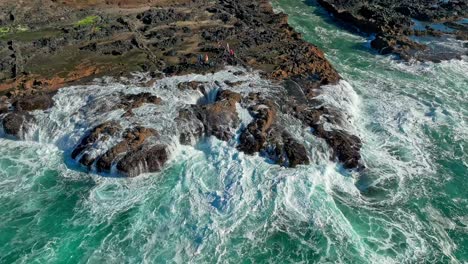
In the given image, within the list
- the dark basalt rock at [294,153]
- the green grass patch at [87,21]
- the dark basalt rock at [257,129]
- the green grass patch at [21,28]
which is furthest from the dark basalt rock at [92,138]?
the green grass patch at [21,28]

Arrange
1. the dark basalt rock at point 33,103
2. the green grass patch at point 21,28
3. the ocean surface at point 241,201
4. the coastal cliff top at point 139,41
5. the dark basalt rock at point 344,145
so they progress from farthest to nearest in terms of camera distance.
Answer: the green grass patch at point 21,28, the coastal cliff top at point 139,41, the dark basalt rock at point 33,103, the dark basalt rock at point 344,145, the ocean surface at point 241,201

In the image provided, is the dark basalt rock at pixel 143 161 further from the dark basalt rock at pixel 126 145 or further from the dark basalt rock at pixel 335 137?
the dark basalt rock at pixel 335 137

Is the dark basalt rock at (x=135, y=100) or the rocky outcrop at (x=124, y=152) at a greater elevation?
the dark basalt rock at (x=135, y=100)

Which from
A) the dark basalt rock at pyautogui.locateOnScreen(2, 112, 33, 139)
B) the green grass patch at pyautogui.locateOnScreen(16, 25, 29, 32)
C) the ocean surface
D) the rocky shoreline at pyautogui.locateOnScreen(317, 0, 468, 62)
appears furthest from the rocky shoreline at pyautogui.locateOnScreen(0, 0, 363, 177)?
the rocky shoreline at pyautogui.locateOnScreen(317, 0, 468, 62)

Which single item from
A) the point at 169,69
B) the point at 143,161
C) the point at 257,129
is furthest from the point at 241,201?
the point at 169,69

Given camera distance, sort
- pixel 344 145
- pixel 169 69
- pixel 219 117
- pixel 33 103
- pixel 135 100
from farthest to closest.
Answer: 1. pixel 169 69
2. pixel 135 100
3. pixel 33 103
4. pixel 219 117
5. pixel 344 145

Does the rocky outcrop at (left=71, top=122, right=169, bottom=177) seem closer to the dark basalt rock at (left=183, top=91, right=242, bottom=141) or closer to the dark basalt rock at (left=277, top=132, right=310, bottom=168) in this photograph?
the dark basalt rock at (left=183, top=91, right=242, bottom=141)

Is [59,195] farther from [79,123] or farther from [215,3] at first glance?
[215,3]

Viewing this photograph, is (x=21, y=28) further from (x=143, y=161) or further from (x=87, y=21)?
(x=143, y=161)
